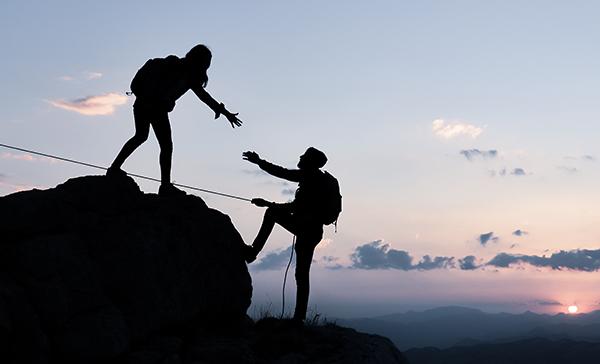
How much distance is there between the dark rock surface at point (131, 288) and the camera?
8.96 m

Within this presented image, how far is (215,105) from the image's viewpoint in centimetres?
1249

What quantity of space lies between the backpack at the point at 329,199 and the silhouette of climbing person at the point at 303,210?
4 cm

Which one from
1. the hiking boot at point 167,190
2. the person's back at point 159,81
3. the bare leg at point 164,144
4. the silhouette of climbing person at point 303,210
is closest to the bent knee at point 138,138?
the bare leg at point 164,144

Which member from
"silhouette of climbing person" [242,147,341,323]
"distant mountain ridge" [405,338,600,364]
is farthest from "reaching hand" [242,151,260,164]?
"distant mountain ridge" [405,338,600,364]

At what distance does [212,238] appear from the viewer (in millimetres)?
11984

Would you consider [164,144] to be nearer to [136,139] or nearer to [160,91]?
[136,139]

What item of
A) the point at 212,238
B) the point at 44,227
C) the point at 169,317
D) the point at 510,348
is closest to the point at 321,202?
the point at 212,238

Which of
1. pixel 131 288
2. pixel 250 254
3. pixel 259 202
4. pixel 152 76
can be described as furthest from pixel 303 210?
pixel 152 76

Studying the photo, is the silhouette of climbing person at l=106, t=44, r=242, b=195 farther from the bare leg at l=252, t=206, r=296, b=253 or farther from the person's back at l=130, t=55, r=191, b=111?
the bare leg at l=252, t=206, r=296, b=253

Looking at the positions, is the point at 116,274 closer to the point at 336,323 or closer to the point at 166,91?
the point at 166,91

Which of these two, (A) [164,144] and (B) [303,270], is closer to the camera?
(B) [303,270]

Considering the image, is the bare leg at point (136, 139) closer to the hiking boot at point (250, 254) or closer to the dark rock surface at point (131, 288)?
the dark rock surface at point (131, 288)

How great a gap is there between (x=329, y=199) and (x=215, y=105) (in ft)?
9.93

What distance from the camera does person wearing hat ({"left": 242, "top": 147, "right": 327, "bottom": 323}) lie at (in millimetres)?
11633
